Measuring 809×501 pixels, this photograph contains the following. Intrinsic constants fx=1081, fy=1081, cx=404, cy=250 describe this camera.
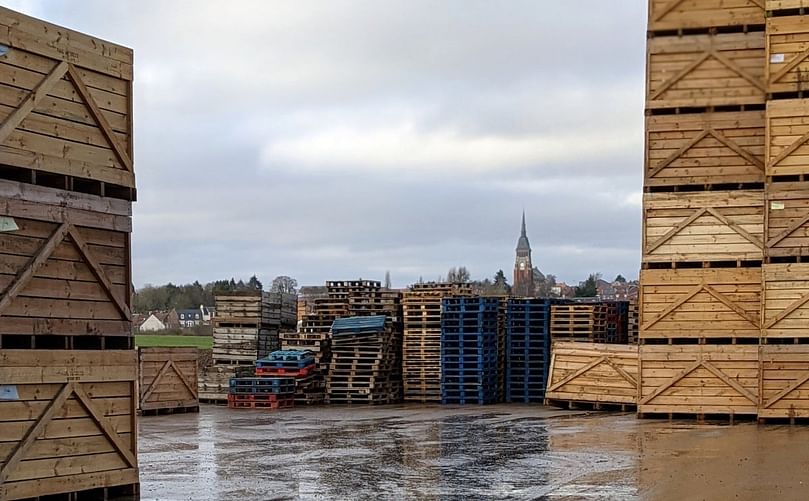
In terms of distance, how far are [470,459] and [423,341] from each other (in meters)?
13.3

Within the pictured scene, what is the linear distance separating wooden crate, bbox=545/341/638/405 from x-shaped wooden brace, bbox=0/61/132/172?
13393mm

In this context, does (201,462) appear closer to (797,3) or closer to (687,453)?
(687,453)

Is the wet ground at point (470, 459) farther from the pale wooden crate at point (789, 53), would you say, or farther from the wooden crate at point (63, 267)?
the pale wooden crate at point (789, 53)

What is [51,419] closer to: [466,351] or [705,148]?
[705,148]

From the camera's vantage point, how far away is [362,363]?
1048 inches

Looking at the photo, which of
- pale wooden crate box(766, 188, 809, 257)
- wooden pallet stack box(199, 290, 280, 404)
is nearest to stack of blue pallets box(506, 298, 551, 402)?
wooden pallet stack box(199, 290, 280, 404)

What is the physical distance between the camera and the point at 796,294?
18.4 meters

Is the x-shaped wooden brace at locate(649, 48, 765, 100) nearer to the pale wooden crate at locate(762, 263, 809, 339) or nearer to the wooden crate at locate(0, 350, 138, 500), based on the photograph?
the pale wooden crate at locate(762, 263, 809, 339)

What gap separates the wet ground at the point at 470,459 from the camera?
11070 mm

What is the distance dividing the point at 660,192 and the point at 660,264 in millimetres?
1304

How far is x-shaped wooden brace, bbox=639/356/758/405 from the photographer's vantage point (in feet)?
62.0

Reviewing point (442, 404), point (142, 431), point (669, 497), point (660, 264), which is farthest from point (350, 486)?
point (442, 404)

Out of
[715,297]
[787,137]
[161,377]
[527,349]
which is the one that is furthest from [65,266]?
[527,349]

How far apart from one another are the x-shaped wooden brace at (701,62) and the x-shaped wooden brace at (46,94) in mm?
11284
